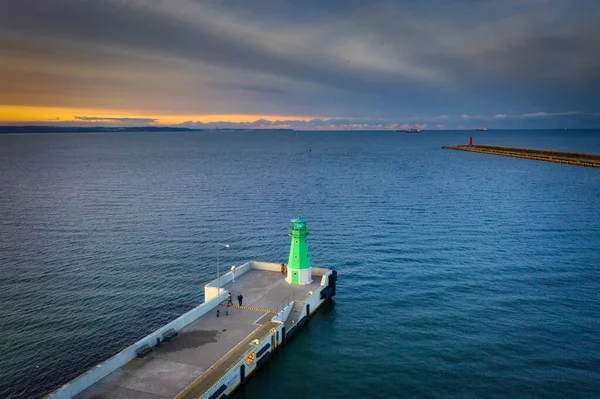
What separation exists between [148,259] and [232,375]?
28093 mm

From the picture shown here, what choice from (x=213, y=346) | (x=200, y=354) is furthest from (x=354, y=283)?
(x=200, y=354)

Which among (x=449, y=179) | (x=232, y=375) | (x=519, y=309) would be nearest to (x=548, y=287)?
(x=519, y=309)

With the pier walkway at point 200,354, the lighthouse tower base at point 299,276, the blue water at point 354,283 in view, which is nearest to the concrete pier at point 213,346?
the pier walkway at point 200,354

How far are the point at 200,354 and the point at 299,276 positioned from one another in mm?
14666

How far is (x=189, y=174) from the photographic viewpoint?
13062 cm

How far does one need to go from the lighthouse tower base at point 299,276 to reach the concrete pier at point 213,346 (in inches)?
25.5

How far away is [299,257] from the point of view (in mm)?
40781

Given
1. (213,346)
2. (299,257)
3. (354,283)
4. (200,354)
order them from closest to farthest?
1. (200,354)
2. (213,346)
3. (299,257)
4. (354,283)

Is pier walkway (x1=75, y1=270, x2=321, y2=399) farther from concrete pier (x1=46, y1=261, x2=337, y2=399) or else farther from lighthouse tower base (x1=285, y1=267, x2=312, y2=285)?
lighthouse tower base (x1=285, y1=267, x2=312, y2=285)

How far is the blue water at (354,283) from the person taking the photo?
2942cm

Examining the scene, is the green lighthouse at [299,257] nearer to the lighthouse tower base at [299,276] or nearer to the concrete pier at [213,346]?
the lighthouse tower base at [299,276]

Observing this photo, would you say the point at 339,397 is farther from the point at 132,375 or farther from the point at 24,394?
the point at 24,394

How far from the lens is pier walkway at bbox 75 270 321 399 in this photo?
23938 millimetres

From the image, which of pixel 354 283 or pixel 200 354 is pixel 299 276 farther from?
pixel 200 354
